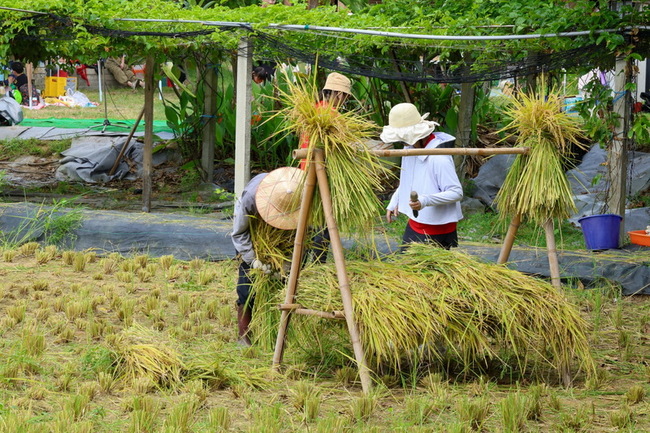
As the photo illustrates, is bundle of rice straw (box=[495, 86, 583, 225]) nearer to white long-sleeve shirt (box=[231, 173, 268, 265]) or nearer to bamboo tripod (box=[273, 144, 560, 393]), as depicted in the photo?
bamboo tripod (box=[273, 144, 560, 393])

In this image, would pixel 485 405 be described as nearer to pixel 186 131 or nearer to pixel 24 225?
pixel 24 225

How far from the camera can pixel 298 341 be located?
511 cm

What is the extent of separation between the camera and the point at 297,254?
4648mm

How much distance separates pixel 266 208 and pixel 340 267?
751 millimetres

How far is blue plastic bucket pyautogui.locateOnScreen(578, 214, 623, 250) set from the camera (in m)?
7.59

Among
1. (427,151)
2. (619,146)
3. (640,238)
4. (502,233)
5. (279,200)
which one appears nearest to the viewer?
(427,151)

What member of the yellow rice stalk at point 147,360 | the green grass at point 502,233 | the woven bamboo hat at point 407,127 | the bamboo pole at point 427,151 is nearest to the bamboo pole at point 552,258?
the bamboo pole at point 427,151

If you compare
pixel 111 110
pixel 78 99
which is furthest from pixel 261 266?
pixel 78 99

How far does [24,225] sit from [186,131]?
428 centimetres

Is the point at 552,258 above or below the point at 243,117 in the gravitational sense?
below

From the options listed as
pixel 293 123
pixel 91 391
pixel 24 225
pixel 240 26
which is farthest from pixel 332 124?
pixel 24 225

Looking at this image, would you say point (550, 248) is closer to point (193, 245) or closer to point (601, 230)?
point (601, 230)

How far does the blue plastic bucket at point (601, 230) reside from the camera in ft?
24.9

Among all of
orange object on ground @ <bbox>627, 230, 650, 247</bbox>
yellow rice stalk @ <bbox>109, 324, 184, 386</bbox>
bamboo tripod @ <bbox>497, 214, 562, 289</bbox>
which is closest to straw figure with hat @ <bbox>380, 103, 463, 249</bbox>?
bamboo tripod @ <bbox>497, 214, 562, 289</bbox>
